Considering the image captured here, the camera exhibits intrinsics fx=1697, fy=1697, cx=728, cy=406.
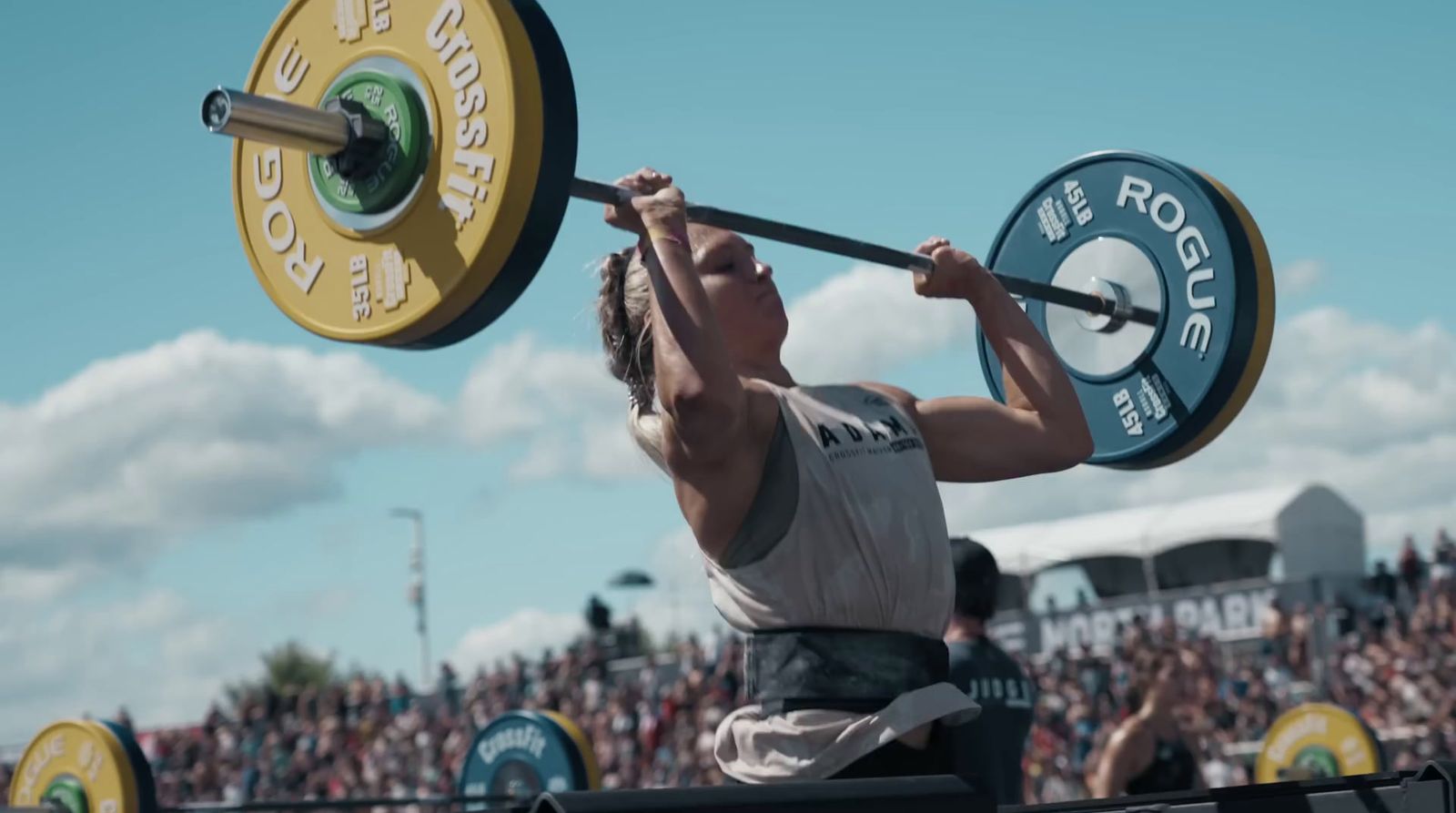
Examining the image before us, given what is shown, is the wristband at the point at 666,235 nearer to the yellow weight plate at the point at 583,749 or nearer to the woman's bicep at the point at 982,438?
the woman's bicep at the point at 982,438

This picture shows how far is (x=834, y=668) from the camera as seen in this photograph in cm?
258

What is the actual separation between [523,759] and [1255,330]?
4.96 m

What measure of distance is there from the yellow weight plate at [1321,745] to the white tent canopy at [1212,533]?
513 inches

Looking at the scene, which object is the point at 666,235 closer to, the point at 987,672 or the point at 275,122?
the point at 275,122

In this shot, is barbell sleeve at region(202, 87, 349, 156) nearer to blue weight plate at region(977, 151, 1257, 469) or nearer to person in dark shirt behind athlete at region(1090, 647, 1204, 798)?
blue weight plate at region(977, 151, 1257, 469)

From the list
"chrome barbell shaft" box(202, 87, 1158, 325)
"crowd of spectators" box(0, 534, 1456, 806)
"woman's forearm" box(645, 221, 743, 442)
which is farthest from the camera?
"crowd of spectators" box(0, 534, 1456, 806)

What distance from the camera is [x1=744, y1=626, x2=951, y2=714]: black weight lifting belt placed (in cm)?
257

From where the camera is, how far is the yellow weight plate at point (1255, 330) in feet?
12.8

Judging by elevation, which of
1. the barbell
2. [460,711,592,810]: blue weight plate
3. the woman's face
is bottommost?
[460,711,592,810]: blue weight plate

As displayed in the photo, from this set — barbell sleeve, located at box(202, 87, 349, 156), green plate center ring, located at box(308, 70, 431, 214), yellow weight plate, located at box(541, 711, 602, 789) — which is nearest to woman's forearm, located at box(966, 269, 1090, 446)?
green plate center ring, located at box(308, 70, 431, 214)

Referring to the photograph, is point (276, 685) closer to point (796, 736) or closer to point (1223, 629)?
point (1223, 629)

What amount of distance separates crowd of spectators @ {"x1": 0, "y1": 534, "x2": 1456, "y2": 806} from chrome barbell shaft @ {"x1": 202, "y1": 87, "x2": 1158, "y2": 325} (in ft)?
27.7

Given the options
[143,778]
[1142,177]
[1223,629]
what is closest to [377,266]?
[1142,177]

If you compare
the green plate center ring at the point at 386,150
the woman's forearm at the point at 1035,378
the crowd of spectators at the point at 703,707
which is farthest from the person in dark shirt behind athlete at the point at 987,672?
the crowd of spectators at the point at 703,707
